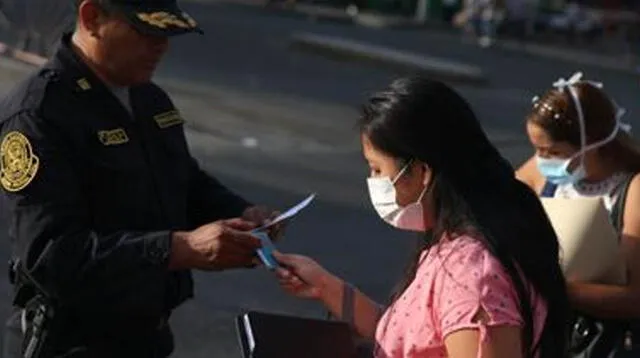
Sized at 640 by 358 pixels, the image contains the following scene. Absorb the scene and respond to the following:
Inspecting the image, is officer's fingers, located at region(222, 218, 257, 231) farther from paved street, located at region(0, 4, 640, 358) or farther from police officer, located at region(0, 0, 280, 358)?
paved street, located at region(0, 4, 640, 358)

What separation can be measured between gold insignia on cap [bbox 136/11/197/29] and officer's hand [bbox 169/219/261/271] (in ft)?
1.53

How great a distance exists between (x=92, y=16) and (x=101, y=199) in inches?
16.5

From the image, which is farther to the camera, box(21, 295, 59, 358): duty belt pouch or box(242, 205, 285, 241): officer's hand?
box(242, 205, 285, 241): officer's hand

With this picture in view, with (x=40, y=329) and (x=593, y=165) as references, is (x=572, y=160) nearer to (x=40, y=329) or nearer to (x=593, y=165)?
(x=593, y=165)

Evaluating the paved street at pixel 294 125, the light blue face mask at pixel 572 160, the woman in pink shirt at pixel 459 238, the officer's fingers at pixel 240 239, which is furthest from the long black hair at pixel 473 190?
the paved street at pixel 294 125

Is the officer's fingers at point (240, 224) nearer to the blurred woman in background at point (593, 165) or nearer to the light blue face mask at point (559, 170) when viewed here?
the blurred woman in background at point (593, 165)

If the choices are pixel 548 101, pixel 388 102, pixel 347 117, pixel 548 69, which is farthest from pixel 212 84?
pixel 388 102

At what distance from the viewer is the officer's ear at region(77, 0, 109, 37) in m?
3.44

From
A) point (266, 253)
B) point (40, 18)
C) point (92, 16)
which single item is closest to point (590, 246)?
point (266, 253)

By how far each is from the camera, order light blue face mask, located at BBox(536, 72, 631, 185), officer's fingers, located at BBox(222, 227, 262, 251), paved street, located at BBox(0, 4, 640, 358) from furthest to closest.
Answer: paved street, located at BBox(0, 4, 640, 358) → light blue face mask, located at BBox(536, 72, 631, 185) → officer's fingers, located at BBox(222, 227, 262, 251)

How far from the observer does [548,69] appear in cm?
2467

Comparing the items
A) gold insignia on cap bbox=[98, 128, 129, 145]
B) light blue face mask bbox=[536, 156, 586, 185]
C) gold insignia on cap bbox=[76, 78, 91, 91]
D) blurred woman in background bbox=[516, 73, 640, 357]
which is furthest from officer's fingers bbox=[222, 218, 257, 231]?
light blue face mask bbox=[536, 156, 586, 185]

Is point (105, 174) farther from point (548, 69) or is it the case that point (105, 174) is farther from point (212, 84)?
point (548, 69)

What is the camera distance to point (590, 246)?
13.3ft
